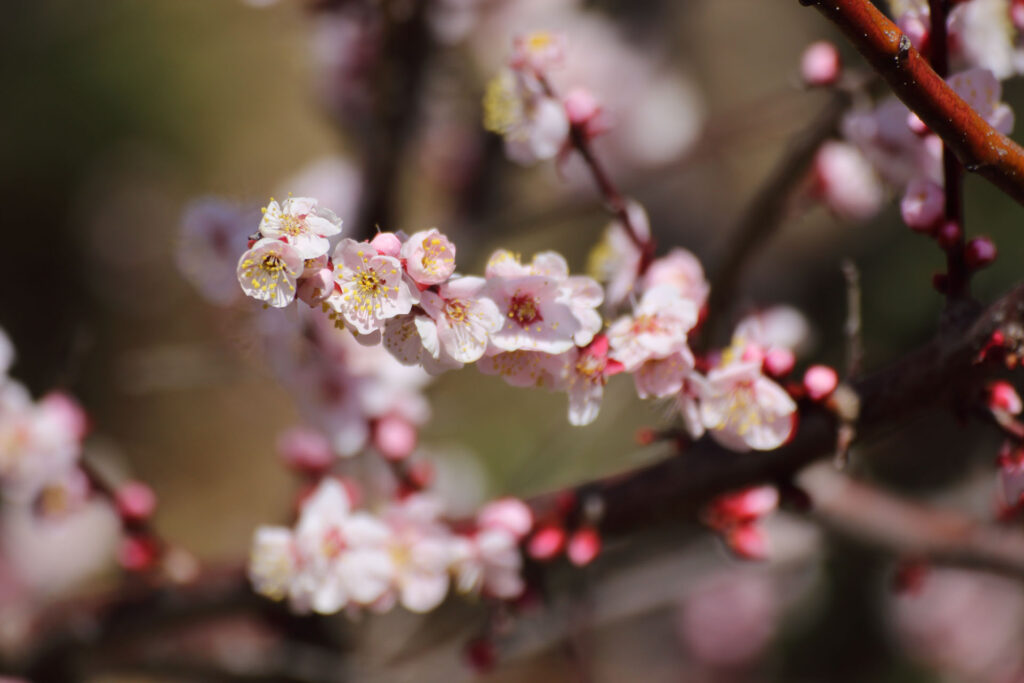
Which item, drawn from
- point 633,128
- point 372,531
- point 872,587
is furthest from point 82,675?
point 872,587

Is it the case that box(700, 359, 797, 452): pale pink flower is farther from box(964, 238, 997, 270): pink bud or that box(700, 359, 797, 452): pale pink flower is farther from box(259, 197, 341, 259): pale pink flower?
box(259, 197, 341, 259): pale pink flower

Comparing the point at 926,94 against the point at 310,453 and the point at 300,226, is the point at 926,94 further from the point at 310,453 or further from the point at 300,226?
the point at 310,453

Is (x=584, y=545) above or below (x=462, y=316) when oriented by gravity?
below

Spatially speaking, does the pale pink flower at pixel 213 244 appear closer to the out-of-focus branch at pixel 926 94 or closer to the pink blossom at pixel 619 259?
the pink blossom at pixel 619 259

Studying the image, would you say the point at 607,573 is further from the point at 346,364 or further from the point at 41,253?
the point at 41,253

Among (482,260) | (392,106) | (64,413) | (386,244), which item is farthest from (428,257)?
(482,260)

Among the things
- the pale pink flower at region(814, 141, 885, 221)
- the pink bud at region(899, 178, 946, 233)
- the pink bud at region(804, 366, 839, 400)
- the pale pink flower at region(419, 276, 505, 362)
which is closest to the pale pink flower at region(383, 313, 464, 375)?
the pale pink flower at region(419, 276, 505, 362)
